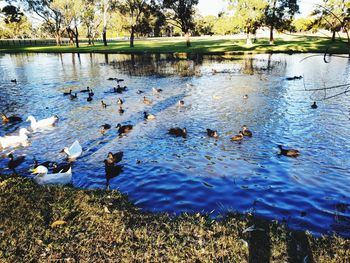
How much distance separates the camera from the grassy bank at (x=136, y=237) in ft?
19.4

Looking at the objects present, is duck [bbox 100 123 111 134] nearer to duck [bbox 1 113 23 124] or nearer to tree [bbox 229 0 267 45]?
duck [bbox 1 113 23 124]

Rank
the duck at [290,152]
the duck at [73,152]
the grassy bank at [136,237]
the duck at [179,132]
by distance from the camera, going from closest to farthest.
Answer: the grassy bank at [136,237]
the duck at [290,152]
the duck at [73,152]
the duck at [179,132]

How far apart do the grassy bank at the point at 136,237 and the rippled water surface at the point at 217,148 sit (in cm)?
112

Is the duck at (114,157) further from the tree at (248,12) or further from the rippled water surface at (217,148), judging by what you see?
the tree at (248,12)

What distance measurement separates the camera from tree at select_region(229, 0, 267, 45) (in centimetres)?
6017

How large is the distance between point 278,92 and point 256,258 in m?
19.7

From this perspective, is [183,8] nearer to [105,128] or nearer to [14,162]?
[105,128]

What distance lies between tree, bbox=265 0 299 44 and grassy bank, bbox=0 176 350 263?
67256mm

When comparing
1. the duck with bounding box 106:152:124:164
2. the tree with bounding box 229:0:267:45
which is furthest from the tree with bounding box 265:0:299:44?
the duck with bounding box 106:152:124:164

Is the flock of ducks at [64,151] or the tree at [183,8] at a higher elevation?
the tree at [183,8]

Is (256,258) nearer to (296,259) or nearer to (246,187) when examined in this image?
(296,259)

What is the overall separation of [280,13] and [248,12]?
11.0 meters

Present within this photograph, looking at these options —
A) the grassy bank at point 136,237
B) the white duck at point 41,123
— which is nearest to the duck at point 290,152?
the grassy bank at point 136,237

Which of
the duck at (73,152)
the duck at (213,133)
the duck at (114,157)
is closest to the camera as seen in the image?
the duck at (114,157)
